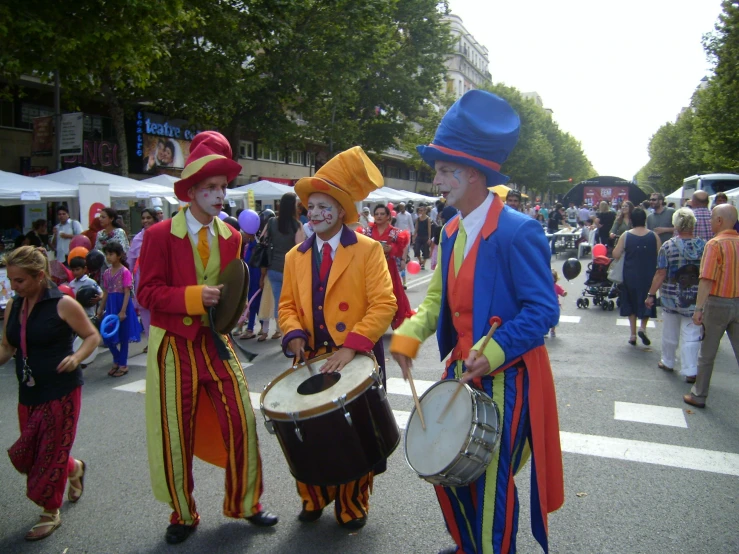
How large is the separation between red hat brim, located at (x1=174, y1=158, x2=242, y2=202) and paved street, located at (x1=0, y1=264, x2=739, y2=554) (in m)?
1.99

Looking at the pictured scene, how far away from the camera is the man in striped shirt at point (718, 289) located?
19.2 ft

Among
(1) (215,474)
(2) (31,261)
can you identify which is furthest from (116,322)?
(2) (31,261)

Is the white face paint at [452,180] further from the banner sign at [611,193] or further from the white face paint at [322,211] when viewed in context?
the banner sign at [611,193]

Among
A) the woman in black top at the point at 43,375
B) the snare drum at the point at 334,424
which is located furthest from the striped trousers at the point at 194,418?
the woman in black top at the point at 43,375

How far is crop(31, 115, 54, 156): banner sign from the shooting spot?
58.5 ft

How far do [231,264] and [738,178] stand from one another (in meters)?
24.2

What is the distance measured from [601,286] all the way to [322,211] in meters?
9.76

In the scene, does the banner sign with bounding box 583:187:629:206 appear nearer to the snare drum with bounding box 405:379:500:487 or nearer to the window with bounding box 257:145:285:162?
the window with bounding box 257:145:285:162

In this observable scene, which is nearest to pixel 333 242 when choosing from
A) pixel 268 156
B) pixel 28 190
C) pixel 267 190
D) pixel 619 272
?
pixel 619 272

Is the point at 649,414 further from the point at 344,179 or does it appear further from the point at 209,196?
the point at 209,196

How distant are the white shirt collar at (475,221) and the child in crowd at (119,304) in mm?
5812

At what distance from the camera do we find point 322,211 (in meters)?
3.58

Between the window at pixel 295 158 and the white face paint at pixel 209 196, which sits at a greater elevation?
the window at pixel 295 158

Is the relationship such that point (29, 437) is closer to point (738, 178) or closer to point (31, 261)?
point (31, 261)
